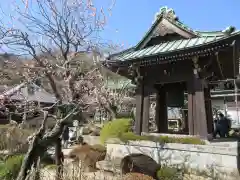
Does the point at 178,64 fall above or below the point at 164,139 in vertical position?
above

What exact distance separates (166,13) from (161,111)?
452cm

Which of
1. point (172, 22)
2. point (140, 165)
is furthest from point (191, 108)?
point (172, 22)

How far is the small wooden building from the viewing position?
7297 millimetres

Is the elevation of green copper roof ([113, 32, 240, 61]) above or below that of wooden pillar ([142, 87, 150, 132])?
above

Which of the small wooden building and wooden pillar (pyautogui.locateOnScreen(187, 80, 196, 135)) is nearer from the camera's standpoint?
the small wooden building

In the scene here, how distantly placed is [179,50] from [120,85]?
14.7 m

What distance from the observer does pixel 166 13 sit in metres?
9.01

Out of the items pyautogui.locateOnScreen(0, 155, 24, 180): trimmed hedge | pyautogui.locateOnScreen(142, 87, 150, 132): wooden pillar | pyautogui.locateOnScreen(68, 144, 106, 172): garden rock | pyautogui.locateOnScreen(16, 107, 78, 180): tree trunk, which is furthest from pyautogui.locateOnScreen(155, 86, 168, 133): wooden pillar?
pyautogui.locateOnScreen(0, 155, 24, 180): trimmed hedge

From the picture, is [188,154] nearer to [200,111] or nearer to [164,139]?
[164,139]

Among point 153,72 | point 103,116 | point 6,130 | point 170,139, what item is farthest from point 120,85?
point 170,139

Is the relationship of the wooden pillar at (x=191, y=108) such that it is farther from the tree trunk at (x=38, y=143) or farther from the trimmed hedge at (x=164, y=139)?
the tree trunk at (x=38, y=143)

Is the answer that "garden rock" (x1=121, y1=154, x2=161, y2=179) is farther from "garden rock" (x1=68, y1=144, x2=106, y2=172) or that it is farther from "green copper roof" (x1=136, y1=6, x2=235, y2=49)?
"green copper roof" (x1=136, y1=6, x2=235, y2=49)

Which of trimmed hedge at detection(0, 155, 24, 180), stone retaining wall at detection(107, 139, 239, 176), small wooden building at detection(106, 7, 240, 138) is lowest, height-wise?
trimmed hedge at detection(0, 155, 24, 180)

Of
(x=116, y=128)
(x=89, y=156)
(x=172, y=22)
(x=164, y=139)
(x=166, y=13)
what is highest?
(x=166, y=13)
